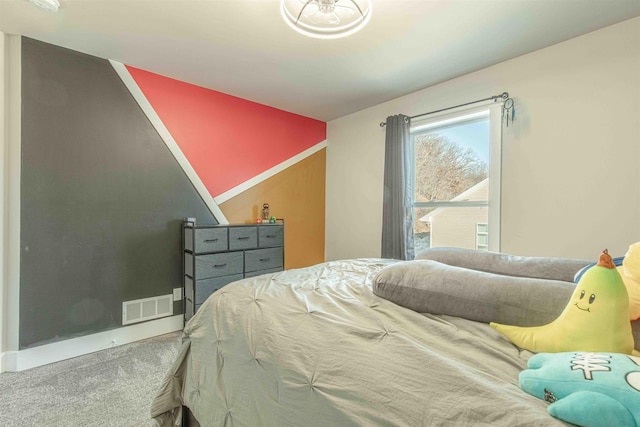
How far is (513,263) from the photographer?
1375 millimetres

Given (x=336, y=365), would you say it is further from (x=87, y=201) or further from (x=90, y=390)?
(x=87, y=201)

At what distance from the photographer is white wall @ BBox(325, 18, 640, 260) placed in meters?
1.91

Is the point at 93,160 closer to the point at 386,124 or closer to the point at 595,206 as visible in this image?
the point at 386,124

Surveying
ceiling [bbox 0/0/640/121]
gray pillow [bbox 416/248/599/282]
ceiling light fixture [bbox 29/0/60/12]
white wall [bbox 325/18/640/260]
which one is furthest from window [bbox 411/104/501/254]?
ceiling light fixture [bbox 29/0/60/12]

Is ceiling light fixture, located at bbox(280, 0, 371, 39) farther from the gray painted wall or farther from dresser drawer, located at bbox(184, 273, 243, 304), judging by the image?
dresser drawer, located at bbox(184, 273, 243, 304)

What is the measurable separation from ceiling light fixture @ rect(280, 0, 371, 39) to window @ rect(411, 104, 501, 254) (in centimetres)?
151

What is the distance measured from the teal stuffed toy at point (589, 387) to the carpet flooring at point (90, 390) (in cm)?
184

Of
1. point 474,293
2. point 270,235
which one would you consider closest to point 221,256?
point 270,235

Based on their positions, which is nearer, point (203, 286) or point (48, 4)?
point (48, 4)

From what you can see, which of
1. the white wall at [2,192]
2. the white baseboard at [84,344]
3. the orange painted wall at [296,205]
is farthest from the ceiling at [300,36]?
the white baseboard at [84,344]

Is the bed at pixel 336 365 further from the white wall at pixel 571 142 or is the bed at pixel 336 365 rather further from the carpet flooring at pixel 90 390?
the white wall at pixel 571 142

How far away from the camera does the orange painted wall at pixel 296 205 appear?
3324 millimetres

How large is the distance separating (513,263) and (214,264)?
2330 millimetres

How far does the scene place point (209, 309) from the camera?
134 cm
